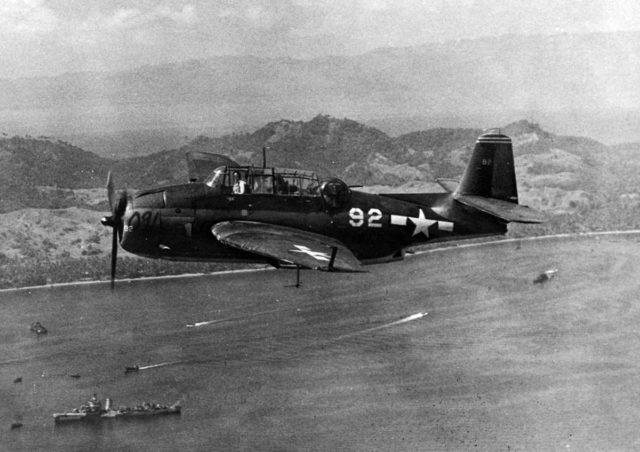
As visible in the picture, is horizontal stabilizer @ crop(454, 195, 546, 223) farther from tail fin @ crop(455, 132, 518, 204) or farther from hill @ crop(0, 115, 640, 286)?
hill @ crop(0, 115, 640, 286)

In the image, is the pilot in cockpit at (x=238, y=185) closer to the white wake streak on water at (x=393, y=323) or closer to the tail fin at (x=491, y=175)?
the tail fin at (x=491, y=175)

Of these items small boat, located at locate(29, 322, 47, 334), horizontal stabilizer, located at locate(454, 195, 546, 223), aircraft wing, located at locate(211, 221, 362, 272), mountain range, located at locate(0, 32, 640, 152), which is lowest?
small boat, located at locate(29, 322, 47, 334)

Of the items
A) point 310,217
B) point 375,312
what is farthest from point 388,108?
point 310,217

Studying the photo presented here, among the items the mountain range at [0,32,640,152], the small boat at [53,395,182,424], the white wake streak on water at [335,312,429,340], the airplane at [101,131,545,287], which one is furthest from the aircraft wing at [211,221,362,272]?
the mountain range at [0,32,640,152]

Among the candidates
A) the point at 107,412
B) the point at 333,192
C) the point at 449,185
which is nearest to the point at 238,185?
the point at 333,192

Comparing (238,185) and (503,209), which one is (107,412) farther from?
(503,209)

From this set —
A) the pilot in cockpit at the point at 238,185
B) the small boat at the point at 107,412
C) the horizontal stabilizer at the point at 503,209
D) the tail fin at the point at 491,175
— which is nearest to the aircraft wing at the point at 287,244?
the pilot in cockpit at the point at 238,185
